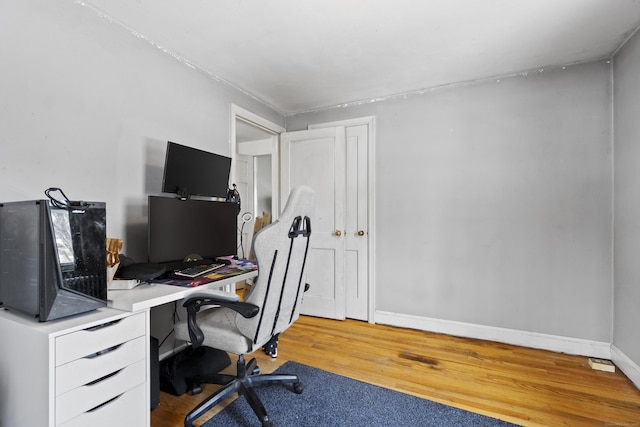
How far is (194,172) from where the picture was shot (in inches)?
87.6

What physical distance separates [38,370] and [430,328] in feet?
9.59

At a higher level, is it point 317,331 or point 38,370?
point 38,370

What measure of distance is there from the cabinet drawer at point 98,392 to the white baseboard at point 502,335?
2415mm

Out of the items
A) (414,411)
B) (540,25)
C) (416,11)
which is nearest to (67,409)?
(414,411)

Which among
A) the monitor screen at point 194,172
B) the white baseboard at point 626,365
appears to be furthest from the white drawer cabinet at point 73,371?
the white baseboard at point 626,365

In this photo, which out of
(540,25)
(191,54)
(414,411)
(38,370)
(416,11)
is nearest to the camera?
(38,370)

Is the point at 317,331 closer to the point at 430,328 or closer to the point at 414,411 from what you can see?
the point at 430,328

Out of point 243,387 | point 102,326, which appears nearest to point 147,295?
point 102,326

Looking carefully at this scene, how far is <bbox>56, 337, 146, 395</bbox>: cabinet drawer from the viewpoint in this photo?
108 cm

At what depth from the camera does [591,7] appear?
71.3 inches

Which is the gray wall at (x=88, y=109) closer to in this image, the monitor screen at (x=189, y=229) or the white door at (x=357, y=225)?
the monitor screen at (x=189, y=229)

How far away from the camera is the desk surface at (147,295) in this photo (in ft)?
4.36

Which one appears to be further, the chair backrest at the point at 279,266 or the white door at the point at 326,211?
the white door at the point at 326,211

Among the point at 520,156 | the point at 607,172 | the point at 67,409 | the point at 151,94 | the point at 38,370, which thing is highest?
the point at 151,94
